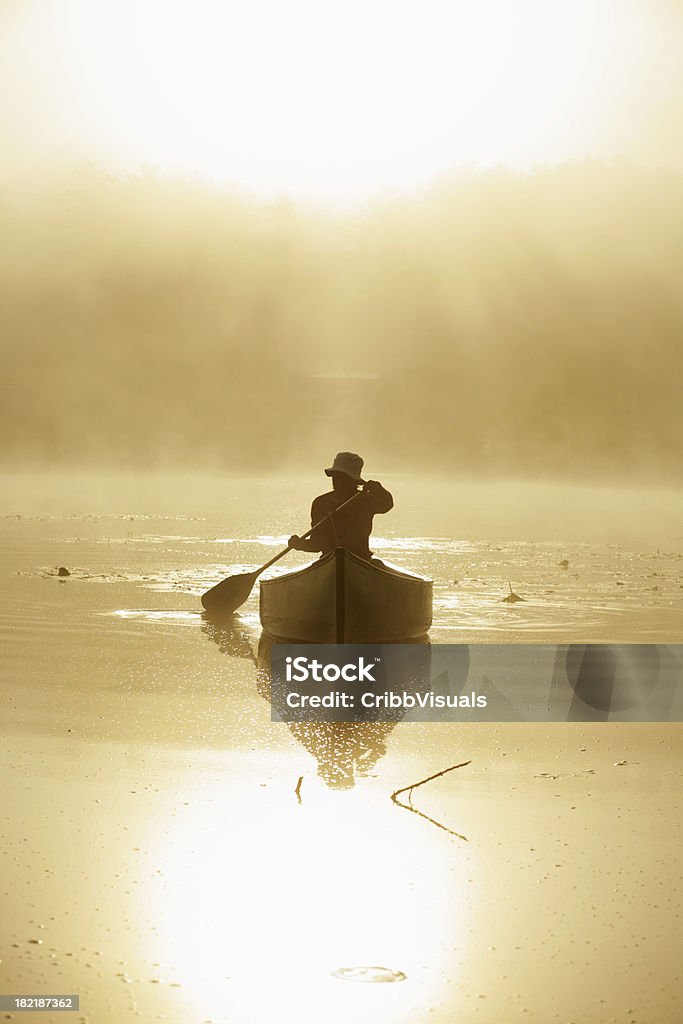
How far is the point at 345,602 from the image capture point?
11.8 metres

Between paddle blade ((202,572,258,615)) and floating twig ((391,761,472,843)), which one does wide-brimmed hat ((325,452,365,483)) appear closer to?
paddle blade ((202,572,258,615))

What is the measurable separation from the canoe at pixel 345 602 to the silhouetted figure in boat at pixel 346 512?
66 centimetres

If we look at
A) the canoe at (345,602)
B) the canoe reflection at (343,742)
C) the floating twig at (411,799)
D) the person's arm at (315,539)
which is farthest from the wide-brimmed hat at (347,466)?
the floating twig at (411,799)

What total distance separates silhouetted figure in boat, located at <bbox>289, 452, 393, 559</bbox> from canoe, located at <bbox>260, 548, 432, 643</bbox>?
26.0 inches

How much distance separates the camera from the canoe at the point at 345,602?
11.8 m

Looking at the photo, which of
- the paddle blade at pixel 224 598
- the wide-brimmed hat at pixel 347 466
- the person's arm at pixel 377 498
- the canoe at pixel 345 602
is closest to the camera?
the canoe at pixel 345 602

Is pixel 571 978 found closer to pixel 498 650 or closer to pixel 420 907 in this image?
pixel 420 907

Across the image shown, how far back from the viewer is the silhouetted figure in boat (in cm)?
1335

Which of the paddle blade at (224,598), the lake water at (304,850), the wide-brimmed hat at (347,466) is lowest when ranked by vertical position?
the lake water at (304,850)

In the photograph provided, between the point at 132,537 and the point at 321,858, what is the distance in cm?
2083

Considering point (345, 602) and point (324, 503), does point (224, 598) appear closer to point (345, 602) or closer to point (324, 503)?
point (324, 503)

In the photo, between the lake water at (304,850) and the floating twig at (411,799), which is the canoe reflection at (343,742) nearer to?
the lake water at (304,850)

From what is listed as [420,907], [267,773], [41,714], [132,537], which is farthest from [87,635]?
[132,537]

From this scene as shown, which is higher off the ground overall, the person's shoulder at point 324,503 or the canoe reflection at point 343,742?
the person's shoulder at point 324,503
